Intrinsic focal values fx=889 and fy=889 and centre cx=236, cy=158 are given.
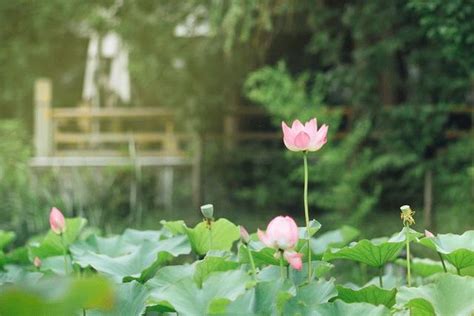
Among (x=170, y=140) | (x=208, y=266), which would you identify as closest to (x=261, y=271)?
(x=208, y=266)

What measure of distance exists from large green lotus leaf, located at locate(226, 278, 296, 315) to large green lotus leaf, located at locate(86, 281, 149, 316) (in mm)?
222

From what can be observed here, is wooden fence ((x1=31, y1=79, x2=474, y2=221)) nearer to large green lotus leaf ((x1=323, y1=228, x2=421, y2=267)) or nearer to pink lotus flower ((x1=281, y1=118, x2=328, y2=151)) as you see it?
large green lotus leaf ((x1=323, y1=228, x2=421, y2=267))

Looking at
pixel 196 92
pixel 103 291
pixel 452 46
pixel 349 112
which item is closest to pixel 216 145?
pixel 196 92

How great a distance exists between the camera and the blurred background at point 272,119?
7.89 m

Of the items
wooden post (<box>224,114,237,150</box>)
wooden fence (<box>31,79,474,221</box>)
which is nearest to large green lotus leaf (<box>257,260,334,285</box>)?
wooden fence (<box>31,79,474,221</box>)

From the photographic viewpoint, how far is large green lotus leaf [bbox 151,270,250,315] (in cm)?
148

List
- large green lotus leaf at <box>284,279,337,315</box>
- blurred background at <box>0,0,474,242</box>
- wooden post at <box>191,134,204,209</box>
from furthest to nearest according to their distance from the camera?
wooden post at <box>191,134,204,209</box>
blurred background at <box>0,0,474,242</box>
large green lotus leaf at <box>284,279,337,315</box>

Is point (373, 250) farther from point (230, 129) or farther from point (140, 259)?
point (230, 129)

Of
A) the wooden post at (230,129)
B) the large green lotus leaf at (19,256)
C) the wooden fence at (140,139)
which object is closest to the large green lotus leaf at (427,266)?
the large green lotus leaf at (19,256)

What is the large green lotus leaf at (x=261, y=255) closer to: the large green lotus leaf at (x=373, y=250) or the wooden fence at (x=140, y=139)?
the large green lotus leaf at (x=373, y=250)

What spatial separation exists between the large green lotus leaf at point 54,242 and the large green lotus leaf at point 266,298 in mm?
840

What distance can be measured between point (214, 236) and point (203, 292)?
45cm

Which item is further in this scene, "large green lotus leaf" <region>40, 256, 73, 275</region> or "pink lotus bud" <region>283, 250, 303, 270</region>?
"large green lotus leaf" <region>40, 256, 73, 275</region>

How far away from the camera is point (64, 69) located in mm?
16328
